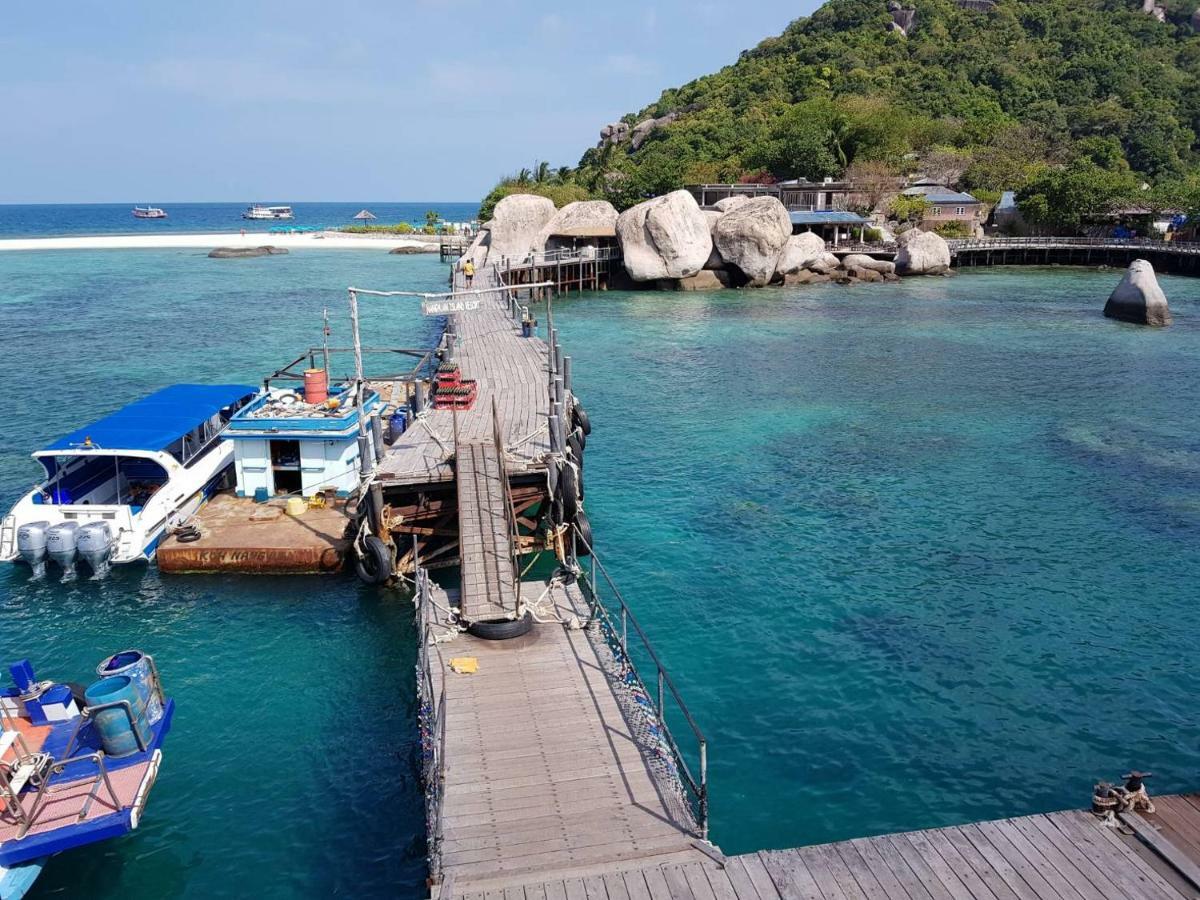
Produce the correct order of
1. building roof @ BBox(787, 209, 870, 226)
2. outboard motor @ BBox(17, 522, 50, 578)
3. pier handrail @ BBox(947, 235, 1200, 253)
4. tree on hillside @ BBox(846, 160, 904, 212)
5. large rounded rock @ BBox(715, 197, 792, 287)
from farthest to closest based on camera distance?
1. tree on hillside @ BBox(846, 160, 904, 212)
2. pier handrail @ BBox(947, 235, 1200, 253)
3. building roof @ BBox(787, 209, 870, 226)
4. large rounded rock @ BBox(715, 197, 792, 287)
5. outboard motor @ BBox(17, 522, 50, 578)

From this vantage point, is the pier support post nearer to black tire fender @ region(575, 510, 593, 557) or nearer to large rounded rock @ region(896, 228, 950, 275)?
black tire fender @ region(575, 510, 593, 557)

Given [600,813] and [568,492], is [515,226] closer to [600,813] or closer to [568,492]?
[568,492]

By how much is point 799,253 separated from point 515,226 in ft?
83.5

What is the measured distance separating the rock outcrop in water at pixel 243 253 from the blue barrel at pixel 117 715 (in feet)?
365

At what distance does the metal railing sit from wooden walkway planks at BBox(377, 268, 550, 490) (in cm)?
510

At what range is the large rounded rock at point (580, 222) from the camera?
78.6 m

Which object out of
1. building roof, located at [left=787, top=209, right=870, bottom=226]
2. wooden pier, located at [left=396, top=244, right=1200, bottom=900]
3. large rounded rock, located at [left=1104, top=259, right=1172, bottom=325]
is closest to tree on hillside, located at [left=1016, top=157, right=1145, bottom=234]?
building roof, located at [left=787, top=209, right=870, bottom=226]

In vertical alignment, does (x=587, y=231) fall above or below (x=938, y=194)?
below

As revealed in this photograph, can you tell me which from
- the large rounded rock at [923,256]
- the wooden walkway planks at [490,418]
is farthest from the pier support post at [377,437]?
the large rounded rock at [923,256]

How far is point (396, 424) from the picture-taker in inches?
1119

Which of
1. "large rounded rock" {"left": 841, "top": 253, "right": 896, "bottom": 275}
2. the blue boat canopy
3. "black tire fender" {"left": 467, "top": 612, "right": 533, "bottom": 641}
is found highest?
"large rounded rock" {"left": 841, "top": 253, "right": 896, "bottom": 275}

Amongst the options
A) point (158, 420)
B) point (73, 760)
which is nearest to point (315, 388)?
point (158, 420)

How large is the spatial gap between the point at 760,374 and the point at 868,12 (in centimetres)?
14901

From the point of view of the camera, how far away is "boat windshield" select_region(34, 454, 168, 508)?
23.8 meters
